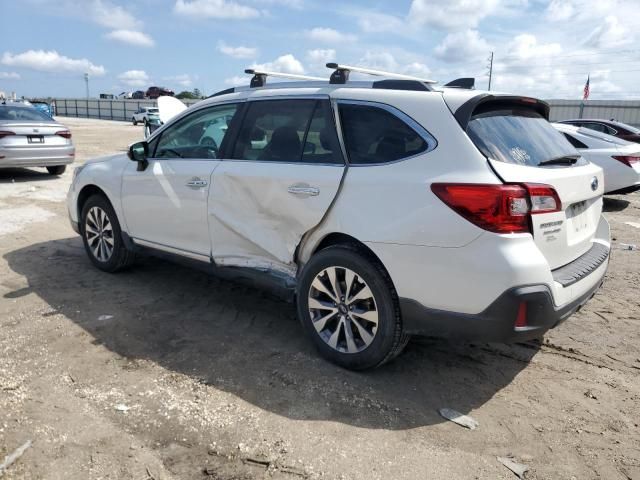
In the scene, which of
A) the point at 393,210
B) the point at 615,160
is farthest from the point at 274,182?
the point at 615,160

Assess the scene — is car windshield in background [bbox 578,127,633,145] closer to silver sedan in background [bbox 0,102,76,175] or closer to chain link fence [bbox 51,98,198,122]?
silver sedan in background [bbox 0,102,76,175]

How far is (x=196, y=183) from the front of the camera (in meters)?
4.27

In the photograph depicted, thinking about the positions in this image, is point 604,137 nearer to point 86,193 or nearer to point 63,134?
point 86,193

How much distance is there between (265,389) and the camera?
3297 millimetres

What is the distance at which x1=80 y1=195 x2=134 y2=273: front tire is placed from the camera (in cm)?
525

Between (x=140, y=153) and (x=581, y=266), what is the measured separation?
3.68 metres

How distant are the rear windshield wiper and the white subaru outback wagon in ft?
0.04

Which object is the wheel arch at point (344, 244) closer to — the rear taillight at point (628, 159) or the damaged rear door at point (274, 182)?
the damaged rear door at point (274, 182)

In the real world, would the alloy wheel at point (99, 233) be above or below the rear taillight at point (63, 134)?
below

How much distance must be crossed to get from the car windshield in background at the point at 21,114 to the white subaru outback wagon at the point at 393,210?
8.26 meters

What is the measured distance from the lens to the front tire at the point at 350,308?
324 centimetres

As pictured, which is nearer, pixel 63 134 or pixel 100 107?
pixel 63 134

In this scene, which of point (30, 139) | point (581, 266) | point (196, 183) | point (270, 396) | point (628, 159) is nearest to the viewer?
point (270, 396)

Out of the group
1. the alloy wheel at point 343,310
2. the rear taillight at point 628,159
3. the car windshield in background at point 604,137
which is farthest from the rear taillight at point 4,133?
the rear taillight at point 628,159
